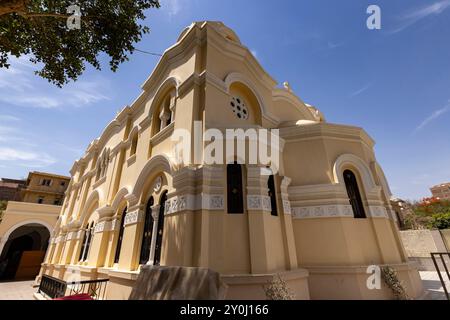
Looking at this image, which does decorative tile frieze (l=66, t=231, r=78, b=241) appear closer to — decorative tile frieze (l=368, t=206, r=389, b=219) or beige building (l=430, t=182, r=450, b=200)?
decorative tile frieze (l=368, t=206, r=389, b=219)

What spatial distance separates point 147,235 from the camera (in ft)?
24.5

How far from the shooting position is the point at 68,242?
13547 millimetres

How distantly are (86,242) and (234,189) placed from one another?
10.5 m

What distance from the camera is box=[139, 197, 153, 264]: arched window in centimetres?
721

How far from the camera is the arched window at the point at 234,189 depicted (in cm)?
593

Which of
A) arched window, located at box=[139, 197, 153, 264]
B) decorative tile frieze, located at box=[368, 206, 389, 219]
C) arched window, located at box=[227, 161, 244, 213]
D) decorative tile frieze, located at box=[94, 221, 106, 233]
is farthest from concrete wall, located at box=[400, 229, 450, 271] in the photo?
decorative tile frieze, located at box=[94, 221, 106, 233]

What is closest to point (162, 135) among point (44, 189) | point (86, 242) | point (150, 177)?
point (150, 177)

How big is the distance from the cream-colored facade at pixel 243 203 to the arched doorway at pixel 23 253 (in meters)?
16.4

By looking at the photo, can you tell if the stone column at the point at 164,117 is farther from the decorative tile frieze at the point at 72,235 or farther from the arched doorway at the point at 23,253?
the arched doorway at the point at 23,253

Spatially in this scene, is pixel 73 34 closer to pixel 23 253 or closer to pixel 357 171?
pixel 357 171

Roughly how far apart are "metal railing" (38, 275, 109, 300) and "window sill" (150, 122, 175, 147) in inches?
208
